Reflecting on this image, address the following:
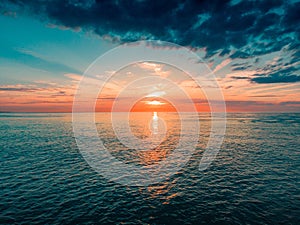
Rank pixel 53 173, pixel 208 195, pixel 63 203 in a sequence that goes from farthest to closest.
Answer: pixel 53 173 → pixel 208 195 → pixel 63 203

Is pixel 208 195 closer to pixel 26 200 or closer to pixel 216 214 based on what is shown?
pixel 216 214

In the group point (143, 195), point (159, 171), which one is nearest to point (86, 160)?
point (159, 171)

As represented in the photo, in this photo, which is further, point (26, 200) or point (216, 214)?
point (26, 200)

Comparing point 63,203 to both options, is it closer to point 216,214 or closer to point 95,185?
point 95,185

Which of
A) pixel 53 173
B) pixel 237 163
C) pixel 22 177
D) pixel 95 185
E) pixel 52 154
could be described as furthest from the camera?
pixel 52 154

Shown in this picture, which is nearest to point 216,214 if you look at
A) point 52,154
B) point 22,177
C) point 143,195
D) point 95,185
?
point 143,195

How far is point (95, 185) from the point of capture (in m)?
30.3

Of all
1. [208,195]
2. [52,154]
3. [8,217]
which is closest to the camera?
[8,217]

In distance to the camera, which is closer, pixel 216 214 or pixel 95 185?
pixel 216 214

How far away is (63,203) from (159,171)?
1894 centimetres

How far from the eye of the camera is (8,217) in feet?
68.4

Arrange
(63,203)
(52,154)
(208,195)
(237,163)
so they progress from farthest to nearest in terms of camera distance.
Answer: (52,154)
(237,163)
(208,195)
(63,203)

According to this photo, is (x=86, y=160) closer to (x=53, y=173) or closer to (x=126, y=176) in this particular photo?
(x=53, y=173)

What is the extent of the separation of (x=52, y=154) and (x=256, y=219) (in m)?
47.1
